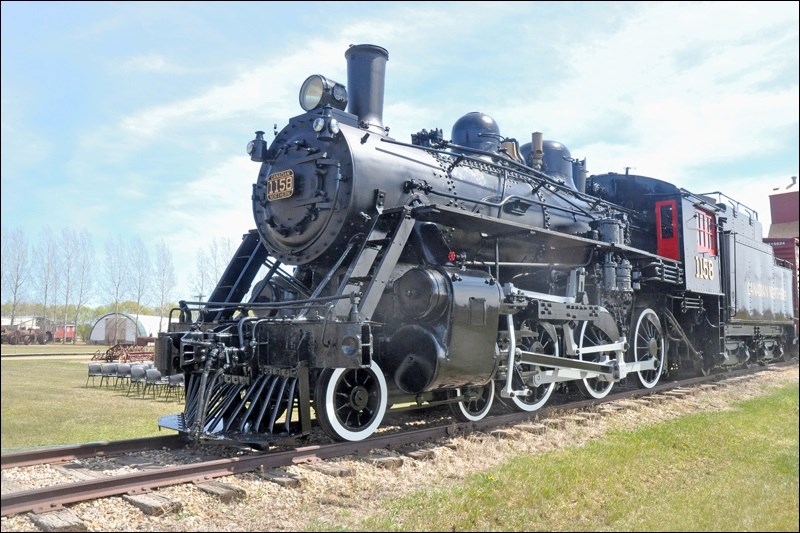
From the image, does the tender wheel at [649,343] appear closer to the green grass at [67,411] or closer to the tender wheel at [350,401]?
the tender wheel at [350,401]

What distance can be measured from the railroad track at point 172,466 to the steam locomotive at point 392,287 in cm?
19

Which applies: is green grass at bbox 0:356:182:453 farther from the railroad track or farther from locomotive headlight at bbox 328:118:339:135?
locomotive headlight at bbox 328:118:339:135

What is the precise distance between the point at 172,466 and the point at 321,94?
13.2 feet

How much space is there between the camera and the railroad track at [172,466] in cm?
393

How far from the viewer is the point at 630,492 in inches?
172

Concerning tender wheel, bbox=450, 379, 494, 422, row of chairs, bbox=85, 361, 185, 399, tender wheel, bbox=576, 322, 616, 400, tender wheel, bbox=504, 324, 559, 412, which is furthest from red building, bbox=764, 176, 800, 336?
row of chairs, bbox=85, 361, 185, 399

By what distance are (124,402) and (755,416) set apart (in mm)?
9701

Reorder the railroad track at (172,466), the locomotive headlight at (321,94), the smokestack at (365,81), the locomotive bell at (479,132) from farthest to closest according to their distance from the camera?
the locomotive bell at (479,132), the smokestack at (365,81), the locomotive headlight at (321,94), the railroad track at (172,466)

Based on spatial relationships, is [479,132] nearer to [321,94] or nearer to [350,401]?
[321,94]

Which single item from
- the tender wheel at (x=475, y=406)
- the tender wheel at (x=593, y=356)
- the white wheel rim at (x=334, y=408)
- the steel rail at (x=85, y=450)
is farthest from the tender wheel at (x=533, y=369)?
the steel rail at (x=85, y=450)

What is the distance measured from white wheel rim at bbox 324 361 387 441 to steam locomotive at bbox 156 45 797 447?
15mm

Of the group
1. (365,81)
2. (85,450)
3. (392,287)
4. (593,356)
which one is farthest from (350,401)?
(593,356)

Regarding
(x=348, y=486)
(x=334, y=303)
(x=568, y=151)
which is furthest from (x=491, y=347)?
(x=568, y=151)

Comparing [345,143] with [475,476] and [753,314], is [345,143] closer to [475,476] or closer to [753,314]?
[475,476]
